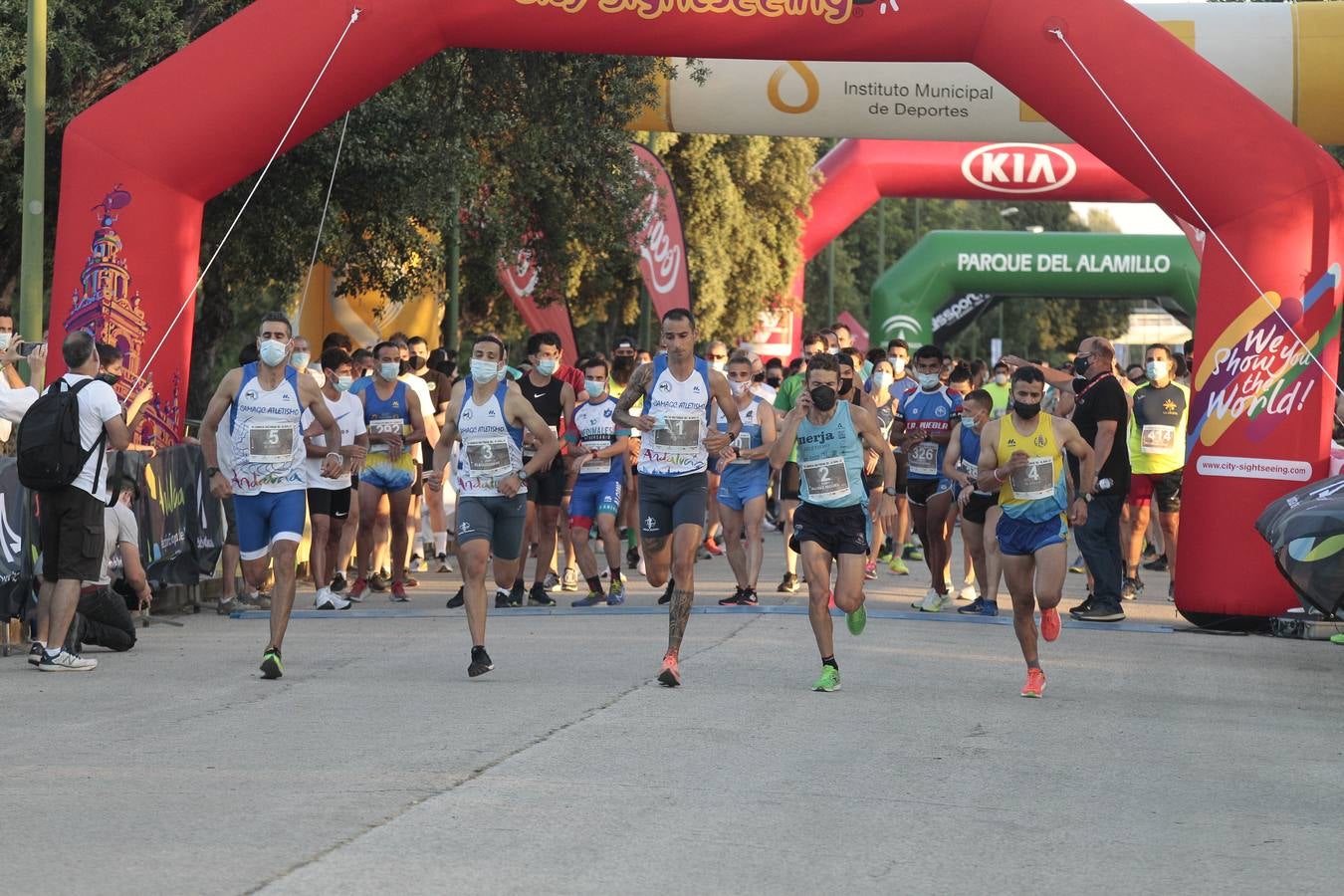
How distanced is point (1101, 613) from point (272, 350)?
6.51 metres

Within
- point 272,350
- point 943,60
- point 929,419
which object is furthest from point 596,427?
point 272,350

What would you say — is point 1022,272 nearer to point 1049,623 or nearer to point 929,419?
point 929,419

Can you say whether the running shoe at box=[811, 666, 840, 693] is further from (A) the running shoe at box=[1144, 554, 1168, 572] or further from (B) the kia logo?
(B) the kia logo

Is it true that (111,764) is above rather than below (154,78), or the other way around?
below

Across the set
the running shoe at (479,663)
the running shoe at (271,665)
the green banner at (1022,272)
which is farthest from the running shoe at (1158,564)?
the green banner at (1022,272)

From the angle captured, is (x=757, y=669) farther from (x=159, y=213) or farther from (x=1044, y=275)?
(x=1044, y=275)

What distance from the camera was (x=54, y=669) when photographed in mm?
10891

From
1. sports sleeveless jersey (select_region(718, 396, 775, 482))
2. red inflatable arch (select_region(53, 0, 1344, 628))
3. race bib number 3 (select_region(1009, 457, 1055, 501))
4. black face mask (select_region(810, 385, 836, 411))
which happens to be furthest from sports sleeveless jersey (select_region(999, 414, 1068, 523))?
sports sleeveless jersey (select_region(718, 396, 775, 482))

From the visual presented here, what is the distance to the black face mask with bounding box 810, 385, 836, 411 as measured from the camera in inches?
417

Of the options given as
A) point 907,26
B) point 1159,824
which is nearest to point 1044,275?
point 907,26

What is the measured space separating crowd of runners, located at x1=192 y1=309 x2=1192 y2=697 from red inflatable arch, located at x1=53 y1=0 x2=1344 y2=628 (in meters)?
1.11

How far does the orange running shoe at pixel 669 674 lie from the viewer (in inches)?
396

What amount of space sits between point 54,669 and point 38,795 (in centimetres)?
406

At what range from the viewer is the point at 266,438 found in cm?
1097
